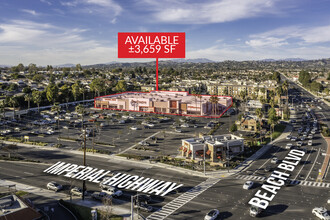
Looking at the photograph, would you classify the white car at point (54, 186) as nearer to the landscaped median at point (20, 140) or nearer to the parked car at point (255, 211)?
the landscaped median at point (20, 140)

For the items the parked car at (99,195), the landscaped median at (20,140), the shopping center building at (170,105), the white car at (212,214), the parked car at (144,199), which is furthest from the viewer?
the shopping center building at (170,105)

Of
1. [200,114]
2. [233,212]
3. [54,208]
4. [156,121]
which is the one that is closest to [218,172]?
[233,212]

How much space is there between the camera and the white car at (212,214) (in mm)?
37906

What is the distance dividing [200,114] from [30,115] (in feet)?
248

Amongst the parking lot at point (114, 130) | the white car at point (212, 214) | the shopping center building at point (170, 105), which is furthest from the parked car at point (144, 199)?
the shopping center building at point (170, 105)

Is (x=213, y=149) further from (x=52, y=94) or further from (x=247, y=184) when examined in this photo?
(x=52, y=94)

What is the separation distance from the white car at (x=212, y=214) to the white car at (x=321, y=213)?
564 inches

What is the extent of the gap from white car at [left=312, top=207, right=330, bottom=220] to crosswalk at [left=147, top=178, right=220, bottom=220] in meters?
17.6

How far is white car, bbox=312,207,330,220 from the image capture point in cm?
3800

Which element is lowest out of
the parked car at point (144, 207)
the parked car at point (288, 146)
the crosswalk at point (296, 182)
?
the parked car at point (144, 207)

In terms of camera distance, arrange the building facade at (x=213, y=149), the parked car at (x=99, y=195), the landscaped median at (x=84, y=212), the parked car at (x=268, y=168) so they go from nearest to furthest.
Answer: the landscaped median at (x=84, y=212) → the parked car at (x=99, y=195) → the parked car at (x=268, y=168) → the building facade at (x=213, y=149)

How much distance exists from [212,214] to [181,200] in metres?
7.40

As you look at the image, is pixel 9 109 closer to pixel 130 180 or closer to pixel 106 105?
pixel 106 105

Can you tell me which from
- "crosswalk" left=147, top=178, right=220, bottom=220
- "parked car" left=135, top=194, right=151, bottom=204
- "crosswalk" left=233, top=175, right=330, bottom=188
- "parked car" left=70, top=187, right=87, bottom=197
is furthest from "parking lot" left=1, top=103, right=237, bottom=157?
"parked car" left=135, top=194, right=151, bottom=204
